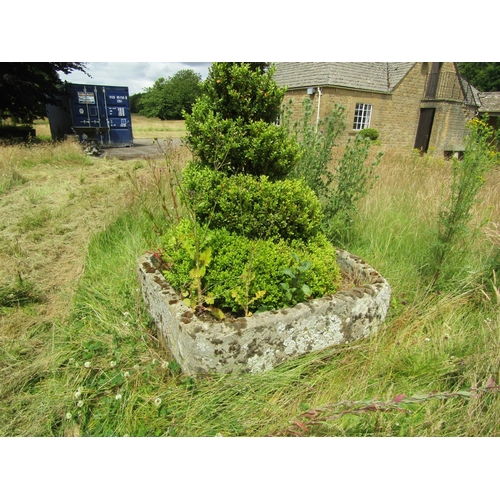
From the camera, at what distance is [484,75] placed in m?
29.2

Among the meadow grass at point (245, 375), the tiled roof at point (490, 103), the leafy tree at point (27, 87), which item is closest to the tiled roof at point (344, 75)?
the tiled roof at point (490, 103)

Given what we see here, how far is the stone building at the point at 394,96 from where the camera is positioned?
51.5 feet

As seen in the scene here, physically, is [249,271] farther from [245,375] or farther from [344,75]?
[344,75]

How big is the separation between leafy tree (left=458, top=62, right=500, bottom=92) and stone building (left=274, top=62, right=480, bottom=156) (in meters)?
10.3

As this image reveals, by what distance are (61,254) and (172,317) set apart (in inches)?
110

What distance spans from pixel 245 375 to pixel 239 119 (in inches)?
72.7

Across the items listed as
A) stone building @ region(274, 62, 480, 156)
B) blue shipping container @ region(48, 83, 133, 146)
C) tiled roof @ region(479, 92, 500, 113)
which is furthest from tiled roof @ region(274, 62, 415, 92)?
blue shipping container @ region(48, 83, 133, 146)

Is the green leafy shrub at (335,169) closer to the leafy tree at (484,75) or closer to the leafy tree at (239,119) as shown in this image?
the leafy tree at (239,119)

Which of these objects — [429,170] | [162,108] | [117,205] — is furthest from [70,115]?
[429,170]

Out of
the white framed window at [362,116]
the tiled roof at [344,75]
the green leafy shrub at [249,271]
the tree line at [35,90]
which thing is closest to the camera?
the green leafy shrub at [249,271]

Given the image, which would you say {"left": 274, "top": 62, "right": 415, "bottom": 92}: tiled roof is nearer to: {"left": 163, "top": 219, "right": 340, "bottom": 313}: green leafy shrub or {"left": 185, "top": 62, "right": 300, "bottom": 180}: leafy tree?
{"left": 185, "top": 62, "right": 300, "bottom": 180}: leafy tree

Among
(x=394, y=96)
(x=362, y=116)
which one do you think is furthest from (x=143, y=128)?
(x=394, y=96)

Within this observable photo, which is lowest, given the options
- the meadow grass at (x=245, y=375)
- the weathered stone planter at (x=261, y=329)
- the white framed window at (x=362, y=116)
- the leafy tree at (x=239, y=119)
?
the meadow grass at (x=245, y=375)

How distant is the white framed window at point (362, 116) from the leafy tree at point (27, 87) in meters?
14.7
